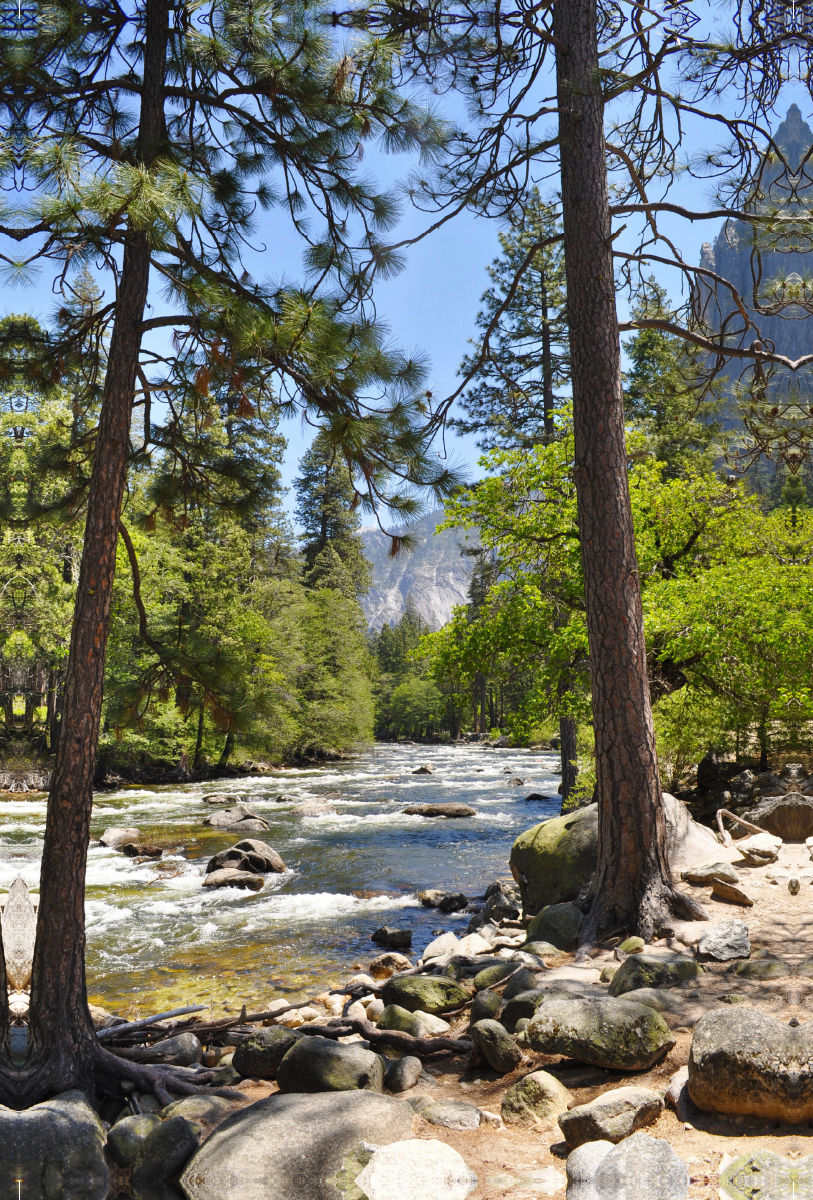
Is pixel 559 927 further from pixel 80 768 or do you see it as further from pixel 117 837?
pixel 117 837

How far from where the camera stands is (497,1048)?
152 inches

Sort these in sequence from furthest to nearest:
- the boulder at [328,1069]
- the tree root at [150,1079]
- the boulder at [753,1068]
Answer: the tree root at [150,1079] < the boulder at [328,1069] < the boulder at [753,1068]

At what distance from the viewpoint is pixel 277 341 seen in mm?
3975

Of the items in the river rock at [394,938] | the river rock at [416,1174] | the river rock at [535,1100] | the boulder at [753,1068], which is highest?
the boulder at [753,1068]

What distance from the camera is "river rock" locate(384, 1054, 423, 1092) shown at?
386 centimetres

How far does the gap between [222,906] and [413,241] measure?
8135mm

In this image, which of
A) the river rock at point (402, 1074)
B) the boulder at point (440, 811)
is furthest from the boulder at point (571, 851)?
the boulder at point (440, 811)

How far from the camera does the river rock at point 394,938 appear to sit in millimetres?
8016

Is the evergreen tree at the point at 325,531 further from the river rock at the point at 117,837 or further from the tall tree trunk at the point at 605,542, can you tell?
the tall tree trunk at the point at 605,542

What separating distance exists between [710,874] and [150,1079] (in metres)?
4.33

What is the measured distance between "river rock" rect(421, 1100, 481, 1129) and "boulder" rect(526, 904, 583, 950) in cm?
263

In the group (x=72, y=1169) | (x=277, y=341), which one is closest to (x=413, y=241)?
(x=277, y=341)

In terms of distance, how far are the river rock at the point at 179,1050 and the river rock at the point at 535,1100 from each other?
222cm

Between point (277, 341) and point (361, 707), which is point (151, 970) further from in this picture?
point (361, 707)
